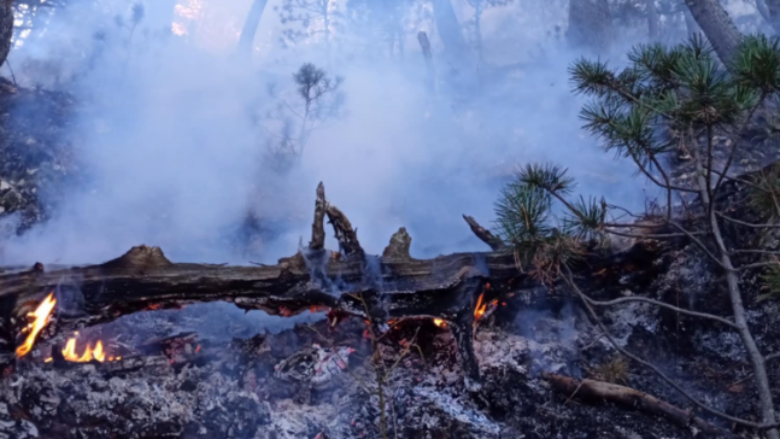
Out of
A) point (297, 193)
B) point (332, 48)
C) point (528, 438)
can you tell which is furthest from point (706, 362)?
point (332, 48)

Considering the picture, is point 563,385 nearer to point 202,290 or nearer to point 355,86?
point 202,290

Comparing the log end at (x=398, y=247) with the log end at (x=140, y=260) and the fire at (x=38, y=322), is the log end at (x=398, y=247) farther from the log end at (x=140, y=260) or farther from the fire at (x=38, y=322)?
the fire at (x=38, y=322)

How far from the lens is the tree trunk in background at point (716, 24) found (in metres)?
6.16

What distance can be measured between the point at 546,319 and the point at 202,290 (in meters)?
2.75

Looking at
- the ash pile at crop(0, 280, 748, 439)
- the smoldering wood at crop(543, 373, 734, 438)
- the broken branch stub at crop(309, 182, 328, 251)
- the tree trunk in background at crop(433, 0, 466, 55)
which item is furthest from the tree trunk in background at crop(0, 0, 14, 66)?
the tree trunk in background at crop(433, 0, 466, 55)

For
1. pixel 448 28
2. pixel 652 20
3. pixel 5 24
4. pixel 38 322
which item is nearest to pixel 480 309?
pixel 38 322

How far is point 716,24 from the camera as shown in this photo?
6309mm

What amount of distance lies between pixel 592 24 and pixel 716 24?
4382 millimetres

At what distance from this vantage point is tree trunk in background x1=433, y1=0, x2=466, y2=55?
1421 centimetres

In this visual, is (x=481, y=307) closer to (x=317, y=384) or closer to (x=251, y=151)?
(x=317, y=384)

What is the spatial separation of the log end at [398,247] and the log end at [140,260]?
1.52m

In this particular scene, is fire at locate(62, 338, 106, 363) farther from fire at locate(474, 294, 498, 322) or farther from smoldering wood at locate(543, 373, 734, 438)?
smoldering wood at locate(543, 373, 734, 438)

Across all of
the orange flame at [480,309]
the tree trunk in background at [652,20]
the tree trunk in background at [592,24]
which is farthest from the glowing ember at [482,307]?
the tree trunk in background at [652,20]

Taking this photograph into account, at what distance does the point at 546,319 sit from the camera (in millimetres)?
4520
